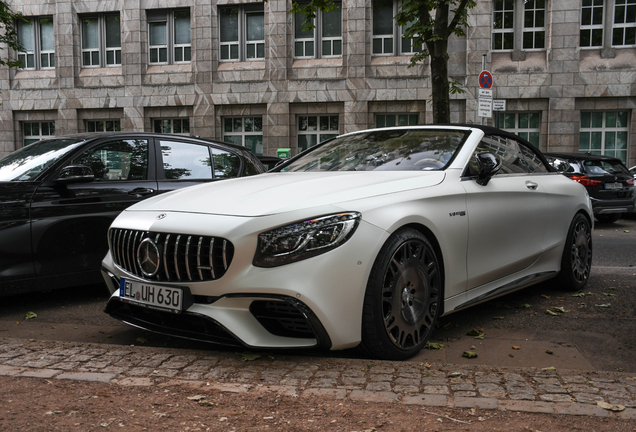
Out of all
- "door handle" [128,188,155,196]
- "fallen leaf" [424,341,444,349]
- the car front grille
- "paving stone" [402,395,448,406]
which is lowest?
"fallen leaf" [424,341,444,349]

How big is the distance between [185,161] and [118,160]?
693mm

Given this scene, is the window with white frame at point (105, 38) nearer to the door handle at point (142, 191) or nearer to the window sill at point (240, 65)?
the window sill at point (240, 65)

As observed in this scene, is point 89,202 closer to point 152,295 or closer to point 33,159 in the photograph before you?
point 33,159

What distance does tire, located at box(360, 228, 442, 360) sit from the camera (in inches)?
140

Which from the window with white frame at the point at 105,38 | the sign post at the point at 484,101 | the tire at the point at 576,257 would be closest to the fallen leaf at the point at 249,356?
the tire at the point at 576,257

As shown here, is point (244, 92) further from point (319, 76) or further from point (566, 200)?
point (566, 200)

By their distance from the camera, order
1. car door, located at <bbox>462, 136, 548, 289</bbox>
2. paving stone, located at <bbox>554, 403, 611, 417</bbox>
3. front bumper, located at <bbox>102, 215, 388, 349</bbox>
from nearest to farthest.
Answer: paving stone, located at <bbox>554, 403, 611, 417</bbox>
front bumper, located at <bbox>102, 215, 388, 349</bbox>
car door, located at <bbox>462, 136, 548, 289</bbox>

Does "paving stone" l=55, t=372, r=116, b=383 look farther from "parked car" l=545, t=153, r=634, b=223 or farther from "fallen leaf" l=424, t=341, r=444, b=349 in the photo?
"parked car" l=545, t=153, r=634, b=223

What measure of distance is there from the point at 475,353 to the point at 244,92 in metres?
20.9

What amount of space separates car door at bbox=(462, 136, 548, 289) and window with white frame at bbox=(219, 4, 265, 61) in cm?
1986

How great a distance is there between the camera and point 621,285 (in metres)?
6.45

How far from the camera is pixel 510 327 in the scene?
4.80m

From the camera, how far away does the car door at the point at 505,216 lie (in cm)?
440

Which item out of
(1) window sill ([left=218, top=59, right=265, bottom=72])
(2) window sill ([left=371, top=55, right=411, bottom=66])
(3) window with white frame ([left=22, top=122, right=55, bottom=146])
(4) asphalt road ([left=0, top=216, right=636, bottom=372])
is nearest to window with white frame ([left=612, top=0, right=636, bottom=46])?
(2) window sill ([left=371, top=55, right=411, bottom=66])
